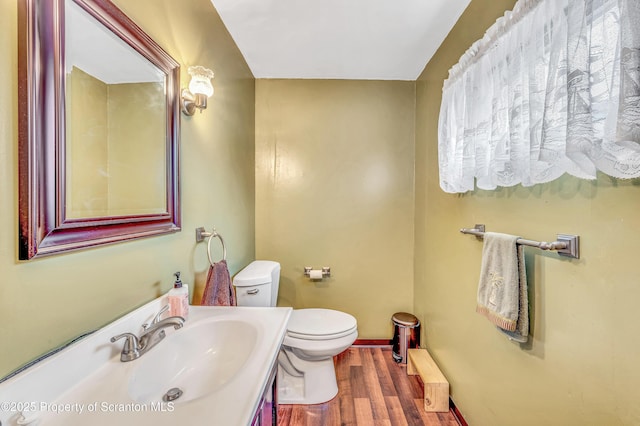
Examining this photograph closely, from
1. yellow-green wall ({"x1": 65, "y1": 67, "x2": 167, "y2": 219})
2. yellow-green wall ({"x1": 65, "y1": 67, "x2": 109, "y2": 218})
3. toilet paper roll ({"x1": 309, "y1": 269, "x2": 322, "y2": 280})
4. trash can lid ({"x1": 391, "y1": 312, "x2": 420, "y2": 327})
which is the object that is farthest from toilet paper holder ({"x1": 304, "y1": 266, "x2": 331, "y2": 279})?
yellow-green wall ({"x1": 65, "y1": 67, "x2": 109, "y2": 218})

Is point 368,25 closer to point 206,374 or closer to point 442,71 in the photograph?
point 442,71

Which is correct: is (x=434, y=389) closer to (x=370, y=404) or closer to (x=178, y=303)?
(x=370, y=404)

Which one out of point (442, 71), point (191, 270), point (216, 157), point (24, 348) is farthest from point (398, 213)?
point (24, 348)

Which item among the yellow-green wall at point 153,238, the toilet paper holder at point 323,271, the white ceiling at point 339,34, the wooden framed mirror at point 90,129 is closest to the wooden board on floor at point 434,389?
the toilet paper holder at point 323,271

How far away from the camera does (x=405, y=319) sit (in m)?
2.27

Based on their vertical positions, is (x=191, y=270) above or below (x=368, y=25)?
below

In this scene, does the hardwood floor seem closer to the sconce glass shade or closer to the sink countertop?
the sink countertop

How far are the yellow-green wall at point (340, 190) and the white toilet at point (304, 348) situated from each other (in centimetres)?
58

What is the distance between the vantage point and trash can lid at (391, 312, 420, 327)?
2.21 m

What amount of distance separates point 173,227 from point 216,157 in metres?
0.61

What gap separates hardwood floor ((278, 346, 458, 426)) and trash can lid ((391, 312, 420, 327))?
0.32 metres

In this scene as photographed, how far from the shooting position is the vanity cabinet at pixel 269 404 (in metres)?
0.84

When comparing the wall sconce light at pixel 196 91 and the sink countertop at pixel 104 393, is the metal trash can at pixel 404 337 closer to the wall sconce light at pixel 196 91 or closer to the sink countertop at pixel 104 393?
the sink countertop at pixel 104 393

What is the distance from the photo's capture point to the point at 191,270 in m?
1.34
